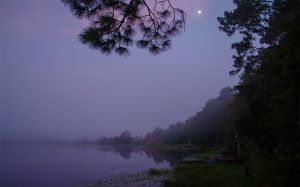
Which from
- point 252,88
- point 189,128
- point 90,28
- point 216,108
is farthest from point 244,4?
point 189,128

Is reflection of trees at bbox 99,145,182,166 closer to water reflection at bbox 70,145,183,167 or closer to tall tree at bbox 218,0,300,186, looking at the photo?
water reflection at bbox 70,145,183,167

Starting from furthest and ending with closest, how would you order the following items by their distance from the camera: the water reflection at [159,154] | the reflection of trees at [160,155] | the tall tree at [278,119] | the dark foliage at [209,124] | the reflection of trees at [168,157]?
the dark foliage at [209,124]
the reflection of trees at [160,155]
the water reflection at [159,154]
the reflection of trees at [168,157]
the tall tree at [278,119]

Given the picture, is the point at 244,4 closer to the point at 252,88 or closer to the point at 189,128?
the point at 252,88

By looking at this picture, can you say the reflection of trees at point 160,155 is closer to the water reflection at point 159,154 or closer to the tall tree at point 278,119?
the water reflection at point 159,154

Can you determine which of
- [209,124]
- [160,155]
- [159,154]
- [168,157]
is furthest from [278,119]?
[209,124]

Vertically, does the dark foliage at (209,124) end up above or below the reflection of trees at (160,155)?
above

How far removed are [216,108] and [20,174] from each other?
41.5 m

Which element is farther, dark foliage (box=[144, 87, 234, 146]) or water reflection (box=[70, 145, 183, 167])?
dark foliage (box=[144, 87, 234, 146])

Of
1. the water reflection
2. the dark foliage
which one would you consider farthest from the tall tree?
the dark foliage

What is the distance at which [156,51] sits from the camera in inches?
341

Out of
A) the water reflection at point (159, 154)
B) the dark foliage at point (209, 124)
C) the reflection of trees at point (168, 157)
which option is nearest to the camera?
the reflection of trees at point (168, 157)

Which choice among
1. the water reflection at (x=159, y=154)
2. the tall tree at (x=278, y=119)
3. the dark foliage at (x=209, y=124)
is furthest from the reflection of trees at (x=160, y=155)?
the tall tree at (x=278, y=119)

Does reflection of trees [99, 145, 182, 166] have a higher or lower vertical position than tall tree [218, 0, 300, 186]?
lower

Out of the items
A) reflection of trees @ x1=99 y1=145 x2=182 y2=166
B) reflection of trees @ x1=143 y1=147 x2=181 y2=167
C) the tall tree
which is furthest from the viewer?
reflection of trees @ x1=99 y1=145 x2=182 y2=166
